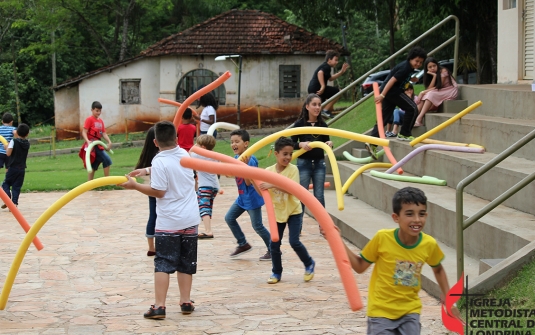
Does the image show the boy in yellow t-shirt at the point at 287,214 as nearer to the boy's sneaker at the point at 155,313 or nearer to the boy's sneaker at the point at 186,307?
the boy's sneaker at the point at 186,307

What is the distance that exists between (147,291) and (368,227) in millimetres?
3519

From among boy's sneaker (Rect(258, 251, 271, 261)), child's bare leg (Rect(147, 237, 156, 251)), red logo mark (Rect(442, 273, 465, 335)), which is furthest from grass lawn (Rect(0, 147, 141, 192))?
red logo mark (Rect(442, 273, 465, 335))

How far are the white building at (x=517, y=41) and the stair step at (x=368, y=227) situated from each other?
190 inches

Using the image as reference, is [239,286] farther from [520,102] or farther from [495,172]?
[520,102]

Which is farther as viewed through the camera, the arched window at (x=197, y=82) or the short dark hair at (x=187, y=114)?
the arched window at (x=197, y=82)

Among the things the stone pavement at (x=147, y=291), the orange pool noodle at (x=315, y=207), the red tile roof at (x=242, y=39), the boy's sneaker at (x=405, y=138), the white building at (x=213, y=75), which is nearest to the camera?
the orange pool noodle at (x=315, y=207)

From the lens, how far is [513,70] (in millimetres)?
15484

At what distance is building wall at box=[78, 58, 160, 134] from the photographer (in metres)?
→ 35.4

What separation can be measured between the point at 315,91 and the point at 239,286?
7592mm

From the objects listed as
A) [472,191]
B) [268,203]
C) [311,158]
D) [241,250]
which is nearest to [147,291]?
[241,250]

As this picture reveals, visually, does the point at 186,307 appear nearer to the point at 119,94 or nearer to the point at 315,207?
the point at 315,207

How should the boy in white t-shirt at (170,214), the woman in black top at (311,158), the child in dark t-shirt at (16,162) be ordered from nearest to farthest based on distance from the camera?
the boy in white t-shirt at (170,214), the woman in black top at (311,158), the child in dark t-shirt at (16,162)

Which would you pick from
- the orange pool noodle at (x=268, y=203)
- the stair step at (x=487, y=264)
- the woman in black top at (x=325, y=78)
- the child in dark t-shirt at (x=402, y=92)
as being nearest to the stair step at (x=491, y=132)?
the child in dark t-shirt at (x=402, y=92)

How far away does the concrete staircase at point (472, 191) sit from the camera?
7.86 metres
